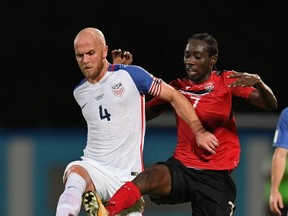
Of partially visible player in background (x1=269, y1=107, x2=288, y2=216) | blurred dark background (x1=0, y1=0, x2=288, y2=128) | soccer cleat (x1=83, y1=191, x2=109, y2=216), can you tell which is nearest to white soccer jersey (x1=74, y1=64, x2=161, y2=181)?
soccer cleat (x1=83, y1=191, x2=109, y2=216)

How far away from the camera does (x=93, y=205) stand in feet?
17.0

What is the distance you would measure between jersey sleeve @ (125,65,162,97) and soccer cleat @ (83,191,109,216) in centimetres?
83

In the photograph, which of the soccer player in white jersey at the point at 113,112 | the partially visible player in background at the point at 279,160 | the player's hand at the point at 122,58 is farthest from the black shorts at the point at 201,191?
the player's hand at the point at 122,58

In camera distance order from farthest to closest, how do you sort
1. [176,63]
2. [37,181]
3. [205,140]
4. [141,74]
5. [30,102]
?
[176,63]
[30,102]
[37,181]
[141,74]
[205,140]

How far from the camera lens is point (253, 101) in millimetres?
5750

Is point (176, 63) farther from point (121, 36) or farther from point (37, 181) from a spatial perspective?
point (37, 181)

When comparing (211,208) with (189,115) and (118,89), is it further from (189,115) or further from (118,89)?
(118,89)

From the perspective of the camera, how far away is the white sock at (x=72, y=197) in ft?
16.6

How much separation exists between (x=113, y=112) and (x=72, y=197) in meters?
0.75

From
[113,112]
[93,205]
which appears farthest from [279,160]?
[93,205]

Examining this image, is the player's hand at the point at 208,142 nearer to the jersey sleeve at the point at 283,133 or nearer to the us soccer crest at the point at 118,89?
the us soccer crest at the point at 118,89

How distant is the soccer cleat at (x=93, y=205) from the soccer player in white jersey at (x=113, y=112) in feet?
0.77

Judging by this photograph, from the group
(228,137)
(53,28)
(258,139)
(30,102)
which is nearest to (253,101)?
(228,137)

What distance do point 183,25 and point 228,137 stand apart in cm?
387
